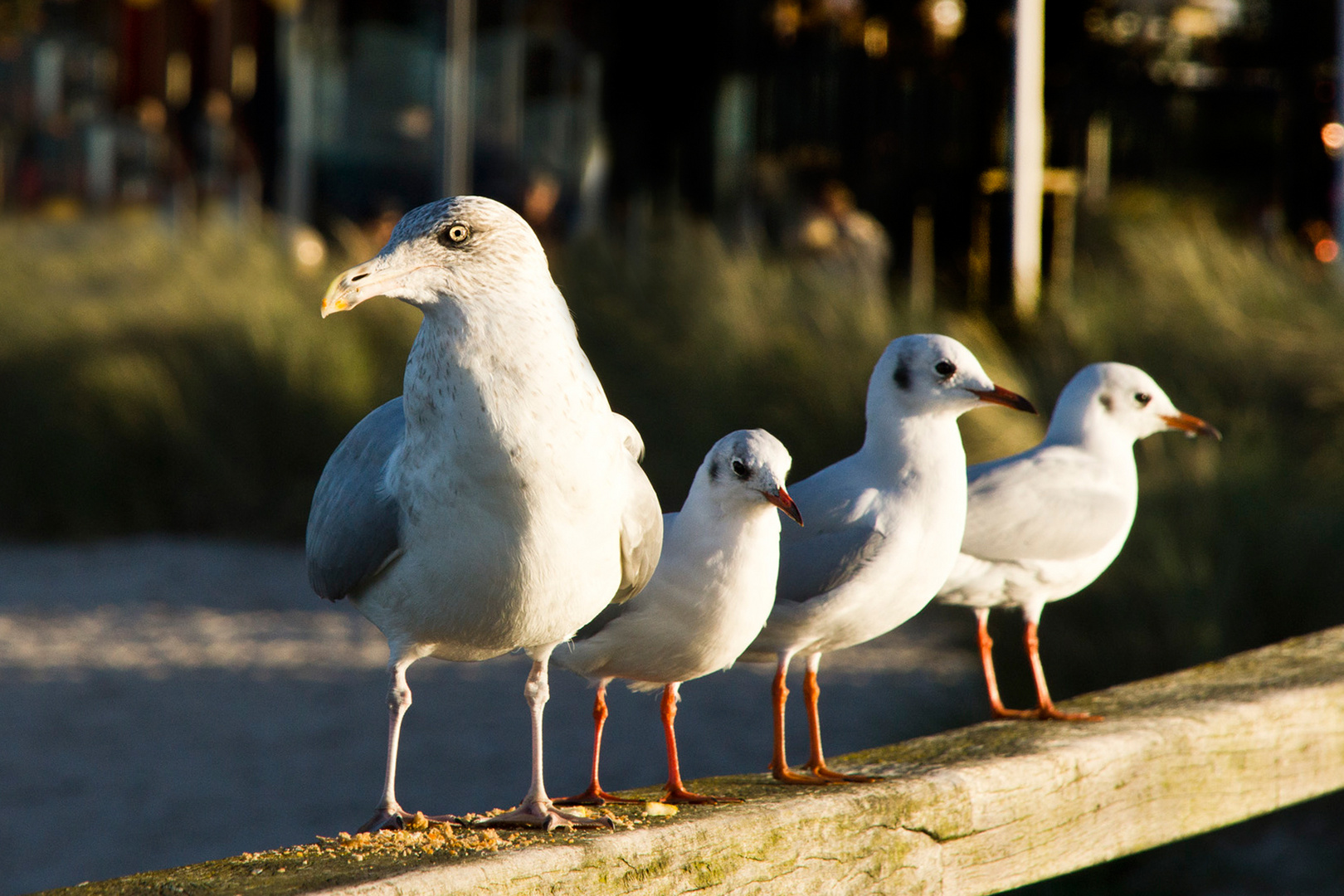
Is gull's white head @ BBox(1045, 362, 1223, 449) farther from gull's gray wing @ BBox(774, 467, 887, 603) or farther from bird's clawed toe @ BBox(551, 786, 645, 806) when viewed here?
bird's clawed toe @ BBox(551, 786, 645, 806)

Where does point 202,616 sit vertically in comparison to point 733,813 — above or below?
Result: below

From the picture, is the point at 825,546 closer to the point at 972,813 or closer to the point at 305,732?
the point at 972,813

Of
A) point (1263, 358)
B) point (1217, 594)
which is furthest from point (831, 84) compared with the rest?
point (1217, 594)

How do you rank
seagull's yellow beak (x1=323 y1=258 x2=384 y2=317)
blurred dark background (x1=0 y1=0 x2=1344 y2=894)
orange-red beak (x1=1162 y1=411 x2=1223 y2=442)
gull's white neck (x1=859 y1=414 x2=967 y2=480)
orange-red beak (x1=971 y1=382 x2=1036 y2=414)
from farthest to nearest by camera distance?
blurred dark background (x1=0 y1=0 x2=1344 y2=894) → orange-red beak (x1=1162 y1=411 x2=1223 y2=442) → gull's white neck (x1=859 y1=414 x2=967 y2=480) → orange-red beak (x1=971 y1=382 x2=1036 y2=414) → seagull's yellow beak (x1=323 y1=258 x2=384 y2=317)

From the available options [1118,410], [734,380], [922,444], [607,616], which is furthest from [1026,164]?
[607,616]

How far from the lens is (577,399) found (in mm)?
1469

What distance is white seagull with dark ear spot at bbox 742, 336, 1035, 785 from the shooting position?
72.4 inches

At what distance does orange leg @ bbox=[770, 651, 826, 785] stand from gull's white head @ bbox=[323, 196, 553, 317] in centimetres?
76

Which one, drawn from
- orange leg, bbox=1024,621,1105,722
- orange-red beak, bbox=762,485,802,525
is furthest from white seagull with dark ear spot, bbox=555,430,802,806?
orange leg, bbox=1024,621,1105,722

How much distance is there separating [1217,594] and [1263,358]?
2.04 metres

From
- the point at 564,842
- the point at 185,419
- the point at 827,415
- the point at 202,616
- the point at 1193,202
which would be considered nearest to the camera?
the point at 564,842

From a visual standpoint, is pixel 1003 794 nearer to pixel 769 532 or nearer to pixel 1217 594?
pixel 769 532

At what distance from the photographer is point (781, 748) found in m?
1.97

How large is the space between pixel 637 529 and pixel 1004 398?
51 cm
